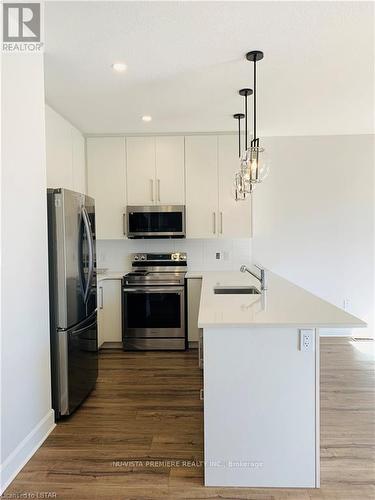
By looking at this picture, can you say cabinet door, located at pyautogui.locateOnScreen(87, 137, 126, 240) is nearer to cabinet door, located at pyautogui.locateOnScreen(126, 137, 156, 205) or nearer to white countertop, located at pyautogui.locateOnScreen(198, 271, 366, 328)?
cabinet door, located at pyautogui.locateOnScreen(126, 137, 156, 205)

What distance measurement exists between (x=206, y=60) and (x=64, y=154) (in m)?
1.96

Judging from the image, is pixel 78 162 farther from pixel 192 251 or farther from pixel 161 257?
pixel 192 251

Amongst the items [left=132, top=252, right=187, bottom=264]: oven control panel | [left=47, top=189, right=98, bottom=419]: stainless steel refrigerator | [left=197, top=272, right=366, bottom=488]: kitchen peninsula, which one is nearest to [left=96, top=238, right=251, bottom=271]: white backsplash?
[left=132, top=252, right=187, bottom=264]: oven control panel

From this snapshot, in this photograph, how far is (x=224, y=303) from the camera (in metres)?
2.29

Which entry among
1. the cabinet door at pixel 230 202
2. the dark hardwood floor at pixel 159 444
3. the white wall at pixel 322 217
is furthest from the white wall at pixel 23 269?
the white wall at pixel 322 217

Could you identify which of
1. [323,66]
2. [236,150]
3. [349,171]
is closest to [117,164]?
[236,150]

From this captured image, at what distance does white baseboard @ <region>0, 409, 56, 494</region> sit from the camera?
1.82 meters

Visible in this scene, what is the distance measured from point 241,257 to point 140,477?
122 inches

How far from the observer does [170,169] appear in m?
4.30

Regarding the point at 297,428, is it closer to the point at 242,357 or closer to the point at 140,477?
the point at 242,357

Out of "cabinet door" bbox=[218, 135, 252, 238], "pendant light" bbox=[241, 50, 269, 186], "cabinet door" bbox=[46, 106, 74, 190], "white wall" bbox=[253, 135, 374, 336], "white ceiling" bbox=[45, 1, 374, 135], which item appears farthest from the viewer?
"white wall" bbox=[253, 135, 374, 336]

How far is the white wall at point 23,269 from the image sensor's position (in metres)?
1.85

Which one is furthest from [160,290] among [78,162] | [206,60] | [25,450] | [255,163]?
[206,60]

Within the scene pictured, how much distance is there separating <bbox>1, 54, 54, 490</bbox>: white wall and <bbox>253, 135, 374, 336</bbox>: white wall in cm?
302
